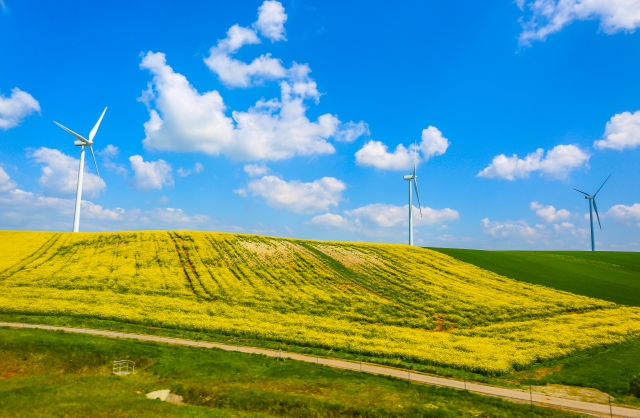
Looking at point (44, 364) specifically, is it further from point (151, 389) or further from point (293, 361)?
point (293, 361)

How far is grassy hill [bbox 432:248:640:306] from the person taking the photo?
70500 millimetres

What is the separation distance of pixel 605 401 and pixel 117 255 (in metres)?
82.9

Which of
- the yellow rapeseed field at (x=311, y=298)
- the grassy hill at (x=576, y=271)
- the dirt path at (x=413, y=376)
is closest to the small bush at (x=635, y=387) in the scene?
the dirt path at (x=413, y=376)

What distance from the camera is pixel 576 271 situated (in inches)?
3438

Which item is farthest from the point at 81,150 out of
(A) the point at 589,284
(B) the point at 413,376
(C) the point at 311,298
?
(A) the point at 589,284

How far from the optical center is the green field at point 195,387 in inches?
919

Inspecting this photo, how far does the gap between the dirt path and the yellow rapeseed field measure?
397 cm

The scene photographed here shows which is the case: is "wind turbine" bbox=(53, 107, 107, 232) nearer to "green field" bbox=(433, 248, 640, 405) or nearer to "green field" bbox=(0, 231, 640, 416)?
"green field" bbox=(0, 231, 640, 416)

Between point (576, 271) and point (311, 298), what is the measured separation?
70.5m

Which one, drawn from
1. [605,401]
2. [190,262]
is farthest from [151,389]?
[190,262]

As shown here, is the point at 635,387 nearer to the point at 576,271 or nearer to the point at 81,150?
the point at 576,271

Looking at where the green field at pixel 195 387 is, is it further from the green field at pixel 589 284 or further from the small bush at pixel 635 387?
the green field at pixel 589 284

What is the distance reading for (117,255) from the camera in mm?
77312

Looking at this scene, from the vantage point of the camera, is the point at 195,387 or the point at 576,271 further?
the point at 576,271
